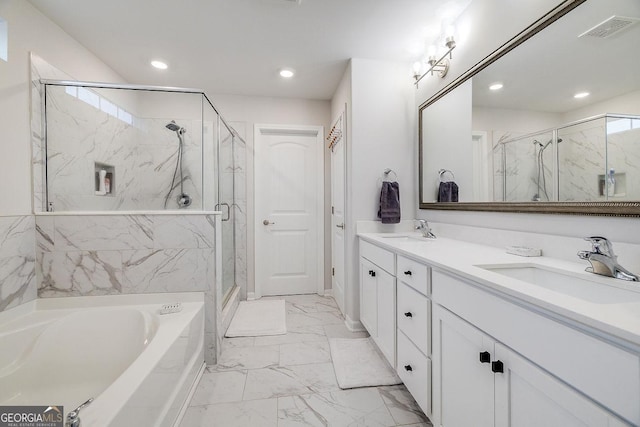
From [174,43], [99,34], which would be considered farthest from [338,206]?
[99,34]

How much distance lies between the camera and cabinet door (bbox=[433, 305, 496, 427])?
2.76 feet

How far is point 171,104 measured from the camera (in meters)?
1.91

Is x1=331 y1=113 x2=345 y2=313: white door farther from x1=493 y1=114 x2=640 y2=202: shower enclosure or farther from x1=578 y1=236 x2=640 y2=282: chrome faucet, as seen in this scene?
x1=578 y1=236 x2=640 y2=282: chrome faucet

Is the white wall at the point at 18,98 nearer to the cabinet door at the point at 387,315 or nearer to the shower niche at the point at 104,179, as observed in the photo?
the shower niche at the point at 104,179

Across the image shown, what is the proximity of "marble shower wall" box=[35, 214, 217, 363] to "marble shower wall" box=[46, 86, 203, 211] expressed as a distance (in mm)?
217

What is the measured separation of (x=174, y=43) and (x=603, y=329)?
9.36 feet

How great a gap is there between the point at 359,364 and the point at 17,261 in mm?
2258

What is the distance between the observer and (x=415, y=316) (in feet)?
4.16

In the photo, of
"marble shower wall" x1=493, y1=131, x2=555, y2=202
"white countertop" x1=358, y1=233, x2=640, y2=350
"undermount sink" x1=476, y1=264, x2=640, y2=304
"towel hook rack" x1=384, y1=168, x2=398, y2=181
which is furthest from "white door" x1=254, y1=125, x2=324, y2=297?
"undermount sink" x1=476, y1=264, x2=640, y2=304

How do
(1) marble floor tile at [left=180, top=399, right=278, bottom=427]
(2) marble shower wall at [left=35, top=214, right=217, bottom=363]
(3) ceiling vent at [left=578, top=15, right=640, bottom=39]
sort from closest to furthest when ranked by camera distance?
(3) ceiling vent at [left=578, top=15, right=640, bottom=39] < (1) marble floor tile at [left=180, top=399, right=278, bottom=427] < (2) marble shower wall at [left=35, top=214, right=217, bottom=363]

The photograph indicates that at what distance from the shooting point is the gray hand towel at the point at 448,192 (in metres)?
1.83

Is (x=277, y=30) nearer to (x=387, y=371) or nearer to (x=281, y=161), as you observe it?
(x=281, y=161)

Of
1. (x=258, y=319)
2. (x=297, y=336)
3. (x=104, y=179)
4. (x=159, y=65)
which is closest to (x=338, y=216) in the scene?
(x=297, y=336)

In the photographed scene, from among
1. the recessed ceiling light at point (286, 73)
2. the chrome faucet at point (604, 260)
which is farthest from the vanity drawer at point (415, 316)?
the recessed ceiling light at point (286, 73)
